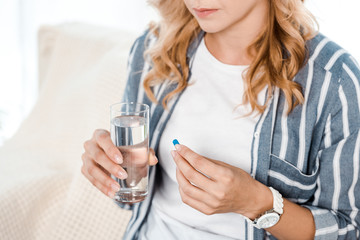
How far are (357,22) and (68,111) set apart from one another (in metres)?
1.16

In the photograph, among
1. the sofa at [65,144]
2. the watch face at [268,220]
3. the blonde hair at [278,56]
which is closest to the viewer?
the watch face at [268,220]

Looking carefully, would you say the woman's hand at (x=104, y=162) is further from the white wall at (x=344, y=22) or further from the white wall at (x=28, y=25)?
the white wall at (x=28, y=25)

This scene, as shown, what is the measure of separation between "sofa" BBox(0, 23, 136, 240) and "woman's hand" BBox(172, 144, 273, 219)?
24.2 inches

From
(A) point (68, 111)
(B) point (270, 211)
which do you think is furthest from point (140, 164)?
(A) point (68, 111)

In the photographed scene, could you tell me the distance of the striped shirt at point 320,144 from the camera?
44.4 inches

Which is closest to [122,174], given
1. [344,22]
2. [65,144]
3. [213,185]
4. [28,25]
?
[213,185]

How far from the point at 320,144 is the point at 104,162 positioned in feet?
1.78

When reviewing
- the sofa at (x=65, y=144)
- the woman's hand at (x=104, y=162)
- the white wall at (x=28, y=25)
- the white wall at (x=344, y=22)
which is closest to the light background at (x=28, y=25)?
the white wall at (x=28, y=25)

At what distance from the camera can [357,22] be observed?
178cm

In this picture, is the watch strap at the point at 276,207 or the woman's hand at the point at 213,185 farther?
the watch strap at the point at 276,207

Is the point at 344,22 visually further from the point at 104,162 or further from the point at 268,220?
the point at 104,162

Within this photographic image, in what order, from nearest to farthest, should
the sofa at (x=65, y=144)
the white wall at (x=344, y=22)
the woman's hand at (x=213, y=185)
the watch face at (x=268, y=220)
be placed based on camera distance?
1. the woman's hand at (x=213, y=185)
2. the watch face at (x=268, y=220)
3. the sofa at (x=65, y=144)
4. the white wall at (x=344, y=22)

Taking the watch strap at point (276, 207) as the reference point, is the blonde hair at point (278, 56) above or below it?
above

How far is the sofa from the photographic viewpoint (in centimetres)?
159
